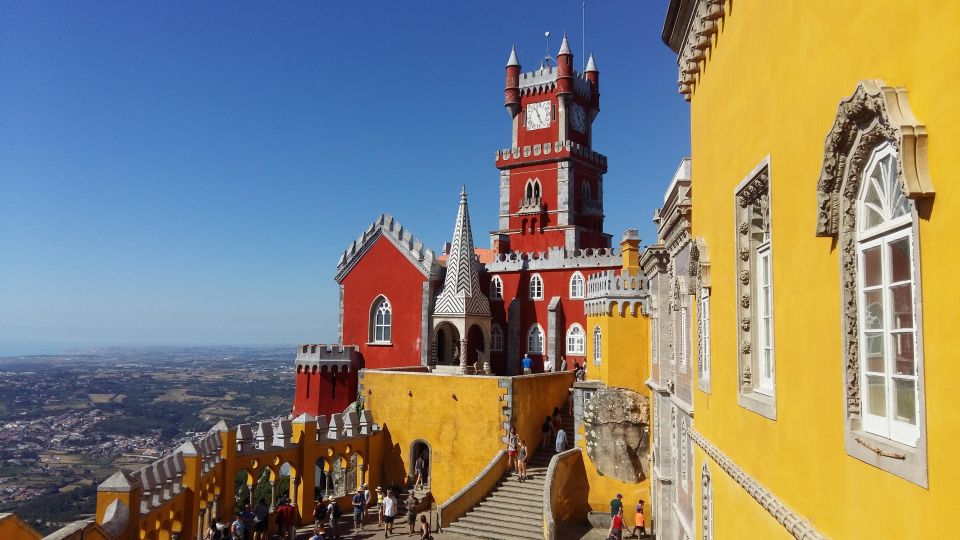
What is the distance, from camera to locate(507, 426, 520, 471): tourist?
20.4m

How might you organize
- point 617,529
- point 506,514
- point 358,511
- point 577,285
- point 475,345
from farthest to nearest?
point 475,345, point 577,285, point 358,511, point 506,514, point 617,529

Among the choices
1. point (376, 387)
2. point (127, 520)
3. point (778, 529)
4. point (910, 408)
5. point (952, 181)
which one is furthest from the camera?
point (376, 387)

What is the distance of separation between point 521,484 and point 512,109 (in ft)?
73.4

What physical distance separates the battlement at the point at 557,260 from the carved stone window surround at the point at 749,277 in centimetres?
2168

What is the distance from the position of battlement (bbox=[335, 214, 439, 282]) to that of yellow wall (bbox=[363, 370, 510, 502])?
6.81 m

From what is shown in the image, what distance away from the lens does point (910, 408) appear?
3.25 metres

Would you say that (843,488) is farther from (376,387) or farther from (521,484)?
(376,387)

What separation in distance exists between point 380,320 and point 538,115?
14251 millimetres

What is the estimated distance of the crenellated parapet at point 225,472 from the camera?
1161 cm

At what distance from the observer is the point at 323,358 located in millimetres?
27031

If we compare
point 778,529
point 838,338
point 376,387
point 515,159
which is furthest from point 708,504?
Answer: point 515,159

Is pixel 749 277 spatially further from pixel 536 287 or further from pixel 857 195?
pixel 536 287

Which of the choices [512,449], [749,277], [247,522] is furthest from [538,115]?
[749,277]

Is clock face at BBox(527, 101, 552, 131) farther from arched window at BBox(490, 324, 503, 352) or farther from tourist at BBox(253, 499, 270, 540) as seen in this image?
tourist at BBox(253, 499, 270, 540)
